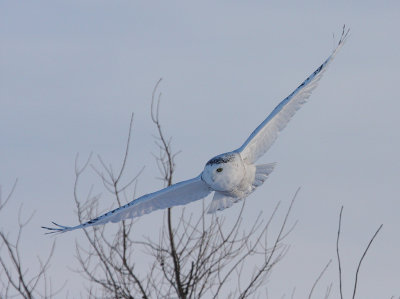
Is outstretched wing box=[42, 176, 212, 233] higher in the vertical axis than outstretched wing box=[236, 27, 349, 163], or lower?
lower

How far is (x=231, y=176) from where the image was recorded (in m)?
8.70

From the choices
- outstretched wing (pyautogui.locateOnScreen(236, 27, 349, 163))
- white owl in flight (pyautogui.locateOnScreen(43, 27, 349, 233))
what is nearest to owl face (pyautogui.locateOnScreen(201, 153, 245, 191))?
white owl in flight (pyautogui.locateOnScreen(43, 27, 349, 233))

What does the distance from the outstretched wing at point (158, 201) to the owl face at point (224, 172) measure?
0.28 m

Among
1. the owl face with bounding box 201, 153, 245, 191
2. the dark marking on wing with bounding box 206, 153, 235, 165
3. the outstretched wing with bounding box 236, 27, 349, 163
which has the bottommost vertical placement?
the owl face with bounding box 201, 153, 245, 191

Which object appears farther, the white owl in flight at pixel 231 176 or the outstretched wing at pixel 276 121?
the outstretched wing at pixel 276 121

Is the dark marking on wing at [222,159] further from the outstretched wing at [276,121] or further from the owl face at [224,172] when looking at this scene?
the outstretched wing at [276,121]

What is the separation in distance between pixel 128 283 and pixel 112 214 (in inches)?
41.0

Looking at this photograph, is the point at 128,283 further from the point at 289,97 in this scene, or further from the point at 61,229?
the point at 289,97

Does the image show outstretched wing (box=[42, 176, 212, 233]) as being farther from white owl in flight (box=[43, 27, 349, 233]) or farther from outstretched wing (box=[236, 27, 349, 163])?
outstretched wing (box=[236, 27, 349, 163])

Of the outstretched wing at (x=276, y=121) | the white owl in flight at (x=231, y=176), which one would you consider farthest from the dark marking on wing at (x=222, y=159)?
the outstretched wing at (x=276, y=121)

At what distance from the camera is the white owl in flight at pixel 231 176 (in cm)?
866

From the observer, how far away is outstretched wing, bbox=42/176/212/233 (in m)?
8.57

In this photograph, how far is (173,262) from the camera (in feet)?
25.2

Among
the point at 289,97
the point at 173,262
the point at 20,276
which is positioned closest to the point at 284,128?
the point at 289,97
